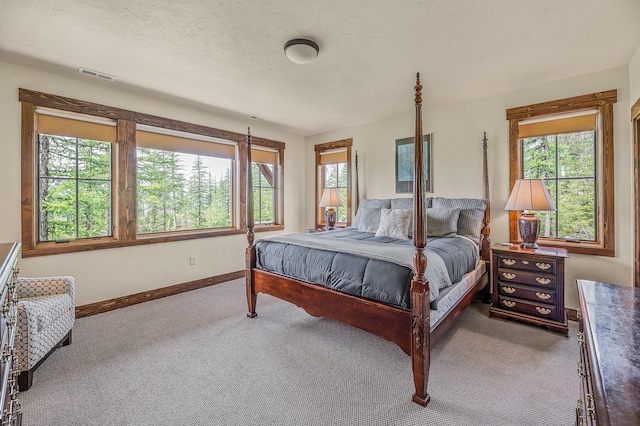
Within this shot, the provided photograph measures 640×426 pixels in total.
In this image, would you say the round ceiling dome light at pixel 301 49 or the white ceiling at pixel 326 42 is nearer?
the white ceiling at pixel 326 42

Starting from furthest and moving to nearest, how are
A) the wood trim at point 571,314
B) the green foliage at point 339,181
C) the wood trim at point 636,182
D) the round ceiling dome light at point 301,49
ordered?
the green foliage at point 339,181 < the wood trim at point 571,314 < the wood trim at point 636,182 < the round ceiling dome light at point 301,49

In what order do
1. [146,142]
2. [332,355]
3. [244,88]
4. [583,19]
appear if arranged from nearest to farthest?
[583,19], [332,355], [244,88], [146,142]

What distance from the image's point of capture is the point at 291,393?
181cm

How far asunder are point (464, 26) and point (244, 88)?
2.28 meters

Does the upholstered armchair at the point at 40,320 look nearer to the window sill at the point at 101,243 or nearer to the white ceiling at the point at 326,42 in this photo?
the window sill at the point at 101,243

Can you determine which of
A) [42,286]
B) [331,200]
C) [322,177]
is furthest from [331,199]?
[42,286]

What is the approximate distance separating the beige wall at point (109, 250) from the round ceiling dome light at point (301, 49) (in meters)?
2.24

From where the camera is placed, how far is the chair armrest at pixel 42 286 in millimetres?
2261

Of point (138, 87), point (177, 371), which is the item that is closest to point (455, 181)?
point (177, 371)

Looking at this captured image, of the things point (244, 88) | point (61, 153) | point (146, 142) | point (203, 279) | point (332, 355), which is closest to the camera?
point (332, 355)

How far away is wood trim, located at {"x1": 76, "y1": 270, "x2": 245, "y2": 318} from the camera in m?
3.05

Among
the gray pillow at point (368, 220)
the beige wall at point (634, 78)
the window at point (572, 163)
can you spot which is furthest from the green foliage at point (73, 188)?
the beige wall at point (634, 78)

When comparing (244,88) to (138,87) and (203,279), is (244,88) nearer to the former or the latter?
(138,87)

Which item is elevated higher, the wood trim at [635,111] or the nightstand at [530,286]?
the wood trim at [635,111]
